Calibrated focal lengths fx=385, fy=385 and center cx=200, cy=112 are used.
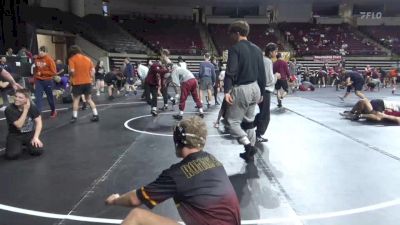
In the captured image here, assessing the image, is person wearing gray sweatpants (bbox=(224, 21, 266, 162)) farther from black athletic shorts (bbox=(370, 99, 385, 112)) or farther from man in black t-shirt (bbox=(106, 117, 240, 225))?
black athletic shorts (bbox=(370, 99, 385, 112))

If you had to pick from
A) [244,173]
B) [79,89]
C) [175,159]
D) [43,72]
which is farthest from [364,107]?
[43,72]

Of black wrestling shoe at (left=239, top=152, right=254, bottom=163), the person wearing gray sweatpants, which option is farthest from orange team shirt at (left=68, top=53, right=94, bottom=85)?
black wrestling shoe at (left=239, top=152, right=254, bottom=163)

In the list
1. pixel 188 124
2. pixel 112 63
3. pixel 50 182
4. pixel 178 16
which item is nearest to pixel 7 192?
pixel 50 182

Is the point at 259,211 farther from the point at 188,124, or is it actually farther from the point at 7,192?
the point at 7,192

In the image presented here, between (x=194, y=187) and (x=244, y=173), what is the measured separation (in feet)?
8.13

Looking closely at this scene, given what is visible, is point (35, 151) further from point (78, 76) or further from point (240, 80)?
point (78, 76)

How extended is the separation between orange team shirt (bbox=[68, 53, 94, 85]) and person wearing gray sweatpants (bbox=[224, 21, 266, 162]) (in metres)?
4.37

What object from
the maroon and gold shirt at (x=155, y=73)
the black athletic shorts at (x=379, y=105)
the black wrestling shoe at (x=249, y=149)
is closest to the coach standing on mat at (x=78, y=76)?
the maroon and gold shirt at (x=155, y=73)

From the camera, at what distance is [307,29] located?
33188mm

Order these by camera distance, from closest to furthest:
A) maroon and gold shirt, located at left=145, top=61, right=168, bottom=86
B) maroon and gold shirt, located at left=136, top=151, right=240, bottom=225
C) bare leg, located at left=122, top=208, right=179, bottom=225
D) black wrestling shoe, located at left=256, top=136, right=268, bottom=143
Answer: maroon and gold shirt, located at left=136, top=151, right=240, bottom=225 → bare leg, located at left=122, top=208, right=179, bottom=225 → black wrestling shoe, located at left=256, top=136, right=268, bottom=143 → maroon and gold shirt, located at left=145, top=61, right=168, bottom=86

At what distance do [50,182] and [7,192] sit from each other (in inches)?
17.4

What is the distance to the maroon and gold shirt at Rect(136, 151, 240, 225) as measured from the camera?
83.0 inches

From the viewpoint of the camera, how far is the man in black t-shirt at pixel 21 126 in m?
5.21

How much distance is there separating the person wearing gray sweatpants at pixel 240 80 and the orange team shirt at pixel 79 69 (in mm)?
4372
